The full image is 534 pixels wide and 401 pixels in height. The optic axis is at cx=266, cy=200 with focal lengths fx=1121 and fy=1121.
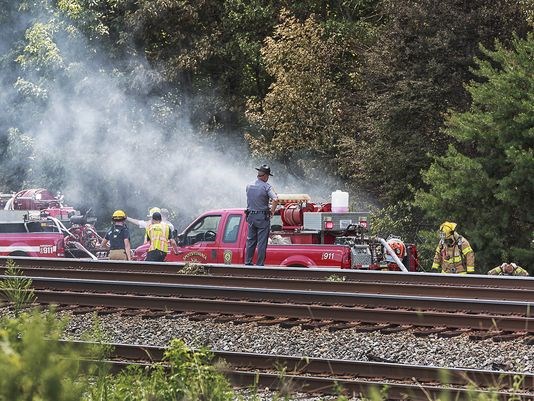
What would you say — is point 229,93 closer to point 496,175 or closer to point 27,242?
point 27,242

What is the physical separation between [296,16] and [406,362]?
83.8ft

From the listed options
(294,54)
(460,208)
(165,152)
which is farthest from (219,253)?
(165,152)

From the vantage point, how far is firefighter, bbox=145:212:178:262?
18.5 metres

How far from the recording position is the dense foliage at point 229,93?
27469 mm

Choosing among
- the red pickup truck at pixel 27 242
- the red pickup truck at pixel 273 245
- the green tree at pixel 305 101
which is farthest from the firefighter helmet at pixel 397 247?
the green tree at pixel 305 101

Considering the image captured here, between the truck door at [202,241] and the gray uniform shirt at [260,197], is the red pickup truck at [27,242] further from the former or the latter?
the gray uniform shirt at [260,197]

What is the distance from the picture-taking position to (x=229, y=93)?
37.2 metres

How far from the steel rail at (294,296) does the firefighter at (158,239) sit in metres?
3.21

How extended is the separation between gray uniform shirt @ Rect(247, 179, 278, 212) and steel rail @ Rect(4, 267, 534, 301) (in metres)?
1.96

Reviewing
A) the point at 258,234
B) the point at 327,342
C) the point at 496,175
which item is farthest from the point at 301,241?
the point at 327,342

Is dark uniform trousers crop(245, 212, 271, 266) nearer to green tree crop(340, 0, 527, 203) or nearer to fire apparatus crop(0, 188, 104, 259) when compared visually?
fire apparatus crop(0, 188, 104, 259)

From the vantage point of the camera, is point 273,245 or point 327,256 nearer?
point 327,256

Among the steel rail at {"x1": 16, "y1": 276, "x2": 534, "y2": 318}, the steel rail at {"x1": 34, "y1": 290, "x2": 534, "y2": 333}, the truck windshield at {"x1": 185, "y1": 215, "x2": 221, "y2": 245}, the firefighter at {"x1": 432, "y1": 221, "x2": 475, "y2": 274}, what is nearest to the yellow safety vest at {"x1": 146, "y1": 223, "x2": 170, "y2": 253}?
the truck windshield at {"x1": 185, "y1": 215, "x2": 221, "y2": 245}

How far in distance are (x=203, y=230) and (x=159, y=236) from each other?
1146mm
